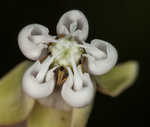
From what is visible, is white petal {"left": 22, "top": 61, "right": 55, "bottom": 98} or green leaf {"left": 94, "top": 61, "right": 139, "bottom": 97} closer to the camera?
white petal {"left": 22, "top": 61, "right": 55, "bottom": 98}

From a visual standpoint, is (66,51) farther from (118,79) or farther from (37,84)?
(118,79)

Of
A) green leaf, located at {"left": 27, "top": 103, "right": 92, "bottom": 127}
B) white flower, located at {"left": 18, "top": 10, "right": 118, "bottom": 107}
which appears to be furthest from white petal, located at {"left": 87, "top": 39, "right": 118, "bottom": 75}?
green leaf, located at {"left": 27, "top": 103, "right": 92, "bottom": 127}

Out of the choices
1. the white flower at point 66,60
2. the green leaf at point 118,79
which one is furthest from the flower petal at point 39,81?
the green leaf at point 118,79

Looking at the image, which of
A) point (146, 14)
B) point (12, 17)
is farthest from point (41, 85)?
point (146, 14)

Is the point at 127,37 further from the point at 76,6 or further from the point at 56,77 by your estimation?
the point at 56,77

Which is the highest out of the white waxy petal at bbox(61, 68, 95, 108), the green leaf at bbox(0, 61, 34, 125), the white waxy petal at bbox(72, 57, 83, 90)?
the white waxy petal at bbox(72, 57, 83, 90)

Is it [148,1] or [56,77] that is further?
[148,1]

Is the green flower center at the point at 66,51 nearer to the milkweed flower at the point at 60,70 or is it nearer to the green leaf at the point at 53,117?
the milkweed flower at the point at 60,70

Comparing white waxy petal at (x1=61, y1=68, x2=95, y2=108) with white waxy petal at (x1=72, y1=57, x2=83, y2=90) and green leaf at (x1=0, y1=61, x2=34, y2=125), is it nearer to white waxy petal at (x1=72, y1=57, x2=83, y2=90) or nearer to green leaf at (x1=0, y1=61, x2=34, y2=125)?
white waxy petal at (x1=72, y1=57, x2=83, y2=90)
